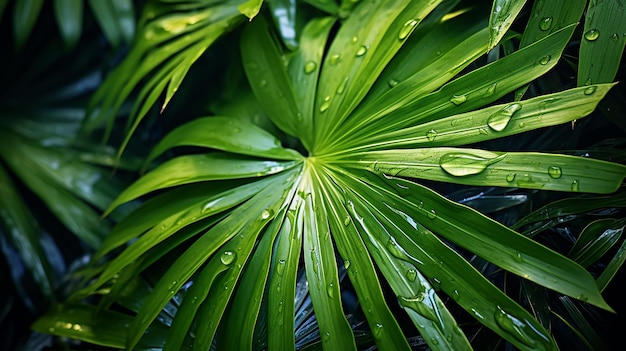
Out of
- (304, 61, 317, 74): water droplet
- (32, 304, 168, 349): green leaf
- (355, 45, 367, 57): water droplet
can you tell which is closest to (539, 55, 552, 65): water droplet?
(355, 45, 367, 57): water droplet

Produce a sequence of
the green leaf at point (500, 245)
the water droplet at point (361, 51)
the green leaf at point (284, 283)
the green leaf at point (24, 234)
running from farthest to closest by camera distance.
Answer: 1. the green leaf at point (24, 234)
2. the water droplet at point (361, 51)
3. the green leaf at point (284, 283)
4. the green leaf at point (500, 245)

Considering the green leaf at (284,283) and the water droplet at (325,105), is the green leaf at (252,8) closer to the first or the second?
the water droplet at (325,105)

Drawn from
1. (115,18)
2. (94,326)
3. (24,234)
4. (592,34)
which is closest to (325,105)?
(592,34)

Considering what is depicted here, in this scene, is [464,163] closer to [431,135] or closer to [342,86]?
[431,135]

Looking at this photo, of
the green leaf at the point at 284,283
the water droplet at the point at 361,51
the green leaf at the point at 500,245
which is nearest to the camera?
the green leaf at the point at 500,245

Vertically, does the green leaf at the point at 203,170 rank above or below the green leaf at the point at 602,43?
above

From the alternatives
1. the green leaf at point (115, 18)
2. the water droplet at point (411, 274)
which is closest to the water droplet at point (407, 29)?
the water droplet at point (411, 274)

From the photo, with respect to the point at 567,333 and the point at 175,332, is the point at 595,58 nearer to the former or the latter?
the point at 567,333
